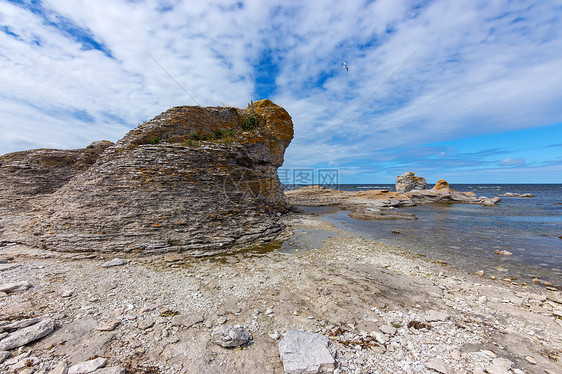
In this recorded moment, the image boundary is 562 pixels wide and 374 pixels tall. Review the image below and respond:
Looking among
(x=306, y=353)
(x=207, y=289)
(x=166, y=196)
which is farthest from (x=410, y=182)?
(x=306, y=353)

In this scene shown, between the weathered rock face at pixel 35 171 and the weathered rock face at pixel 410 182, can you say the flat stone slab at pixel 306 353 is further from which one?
the weathered rock face at pixel 410 182

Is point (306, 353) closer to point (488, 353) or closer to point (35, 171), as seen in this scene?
point (488, 353)

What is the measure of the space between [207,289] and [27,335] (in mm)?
3499

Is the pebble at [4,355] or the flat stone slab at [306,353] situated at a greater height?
the pebble at [4,355]

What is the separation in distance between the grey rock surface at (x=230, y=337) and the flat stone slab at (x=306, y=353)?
2.47ft

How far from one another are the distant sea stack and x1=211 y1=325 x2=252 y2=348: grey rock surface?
568 cm

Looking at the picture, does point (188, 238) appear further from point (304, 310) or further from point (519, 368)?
→ point (519, 368)

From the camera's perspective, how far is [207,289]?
20.6 feet

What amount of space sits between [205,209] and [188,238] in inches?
79.9

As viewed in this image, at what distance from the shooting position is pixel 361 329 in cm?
463

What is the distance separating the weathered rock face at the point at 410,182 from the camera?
55844mm

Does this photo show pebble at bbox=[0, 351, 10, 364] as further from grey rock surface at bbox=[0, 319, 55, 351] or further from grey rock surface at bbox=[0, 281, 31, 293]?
grey rock surface at bbox=[0, 281, 31, 293]

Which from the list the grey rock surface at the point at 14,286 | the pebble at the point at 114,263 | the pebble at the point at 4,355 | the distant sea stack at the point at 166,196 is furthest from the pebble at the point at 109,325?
the distant sea stack at the point at 166,196

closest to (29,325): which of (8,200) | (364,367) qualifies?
(364,367)
